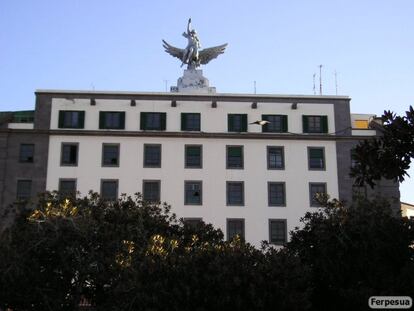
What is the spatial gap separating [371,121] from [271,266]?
34540 mm

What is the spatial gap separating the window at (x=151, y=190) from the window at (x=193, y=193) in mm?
2191

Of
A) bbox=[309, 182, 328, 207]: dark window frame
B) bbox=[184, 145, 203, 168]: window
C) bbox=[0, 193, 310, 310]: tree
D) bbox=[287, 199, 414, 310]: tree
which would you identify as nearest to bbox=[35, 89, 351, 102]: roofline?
bbox=[184, 145, 203, 168]: window

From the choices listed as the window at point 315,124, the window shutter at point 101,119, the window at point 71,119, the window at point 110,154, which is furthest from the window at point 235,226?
the window at point 71,119

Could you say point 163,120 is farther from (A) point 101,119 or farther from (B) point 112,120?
(A) point 101,119

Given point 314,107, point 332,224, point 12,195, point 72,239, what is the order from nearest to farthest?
point 72,239 → point 332,224 → point 12,195 → point 314,107

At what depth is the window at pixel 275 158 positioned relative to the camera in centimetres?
5244

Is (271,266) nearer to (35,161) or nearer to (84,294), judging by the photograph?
(84,294)

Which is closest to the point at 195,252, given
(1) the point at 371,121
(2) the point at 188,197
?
(2) the point at 188,197

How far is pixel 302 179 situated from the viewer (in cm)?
5200

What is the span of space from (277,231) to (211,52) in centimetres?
1706

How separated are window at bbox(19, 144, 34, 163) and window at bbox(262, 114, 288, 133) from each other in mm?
18592

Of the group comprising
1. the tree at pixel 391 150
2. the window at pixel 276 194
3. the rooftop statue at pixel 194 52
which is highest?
the rooftop statue at pixel 194 52

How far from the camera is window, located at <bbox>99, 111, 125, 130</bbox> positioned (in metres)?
52.9

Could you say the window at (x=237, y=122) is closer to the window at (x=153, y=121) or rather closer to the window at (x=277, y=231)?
the window at (x=153, y=121)
